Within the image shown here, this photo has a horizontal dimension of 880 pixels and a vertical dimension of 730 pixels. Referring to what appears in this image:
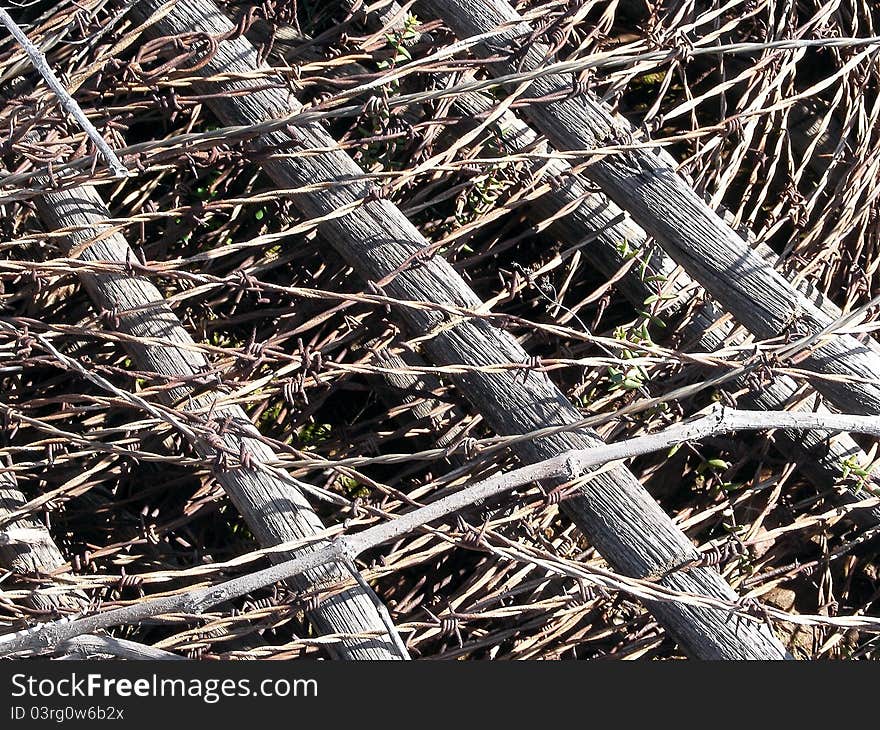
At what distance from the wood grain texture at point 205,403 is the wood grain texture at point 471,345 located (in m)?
0.34

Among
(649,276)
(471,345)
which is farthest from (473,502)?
(649,276)

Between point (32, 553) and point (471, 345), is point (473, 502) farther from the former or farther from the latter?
point (32, 553)

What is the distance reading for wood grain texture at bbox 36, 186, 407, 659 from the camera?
1.58m

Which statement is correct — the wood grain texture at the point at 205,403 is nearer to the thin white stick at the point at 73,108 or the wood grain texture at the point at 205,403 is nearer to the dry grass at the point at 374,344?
the dry grass at the point at 374,344

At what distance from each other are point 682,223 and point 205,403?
98 cm

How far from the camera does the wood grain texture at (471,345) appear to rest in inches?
62.6

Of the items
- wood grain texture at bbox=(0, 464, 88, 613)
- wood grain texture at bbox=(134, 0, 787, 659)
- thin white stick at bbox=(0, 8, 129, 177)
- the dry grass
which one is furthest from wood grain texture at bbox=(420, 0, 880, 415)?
wood grain texture at bbox=(0, 464, 88, 613)

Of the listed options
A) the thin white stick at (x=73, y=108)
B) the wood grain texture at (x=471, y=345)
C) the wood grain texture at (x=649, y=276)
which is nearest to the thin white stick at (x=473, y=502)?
the wood grain texture at (x=471, y=345)

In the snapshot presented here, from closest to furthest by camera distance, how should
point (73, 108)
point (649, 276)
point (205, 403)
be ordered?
point (73, 108)
point (205, 403)
point (649, 276)

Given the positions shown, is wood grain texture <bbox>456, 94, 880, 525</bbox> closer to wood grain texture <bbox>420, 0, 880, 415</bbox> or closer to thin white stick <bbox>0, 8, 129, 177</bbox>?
wood grain texture <bbox>420, 0, 880, 415</bbox>

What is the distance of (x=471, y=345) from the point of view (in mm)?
1648

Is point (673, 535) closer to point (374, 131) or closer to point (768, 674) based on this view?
point (768, 674)

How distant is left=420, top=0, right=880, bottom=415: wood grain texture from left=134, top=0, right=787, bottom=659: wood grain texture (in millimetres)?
362

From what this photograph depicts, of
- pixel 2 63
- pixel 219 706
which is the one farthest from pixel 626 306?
pixel 2 63
